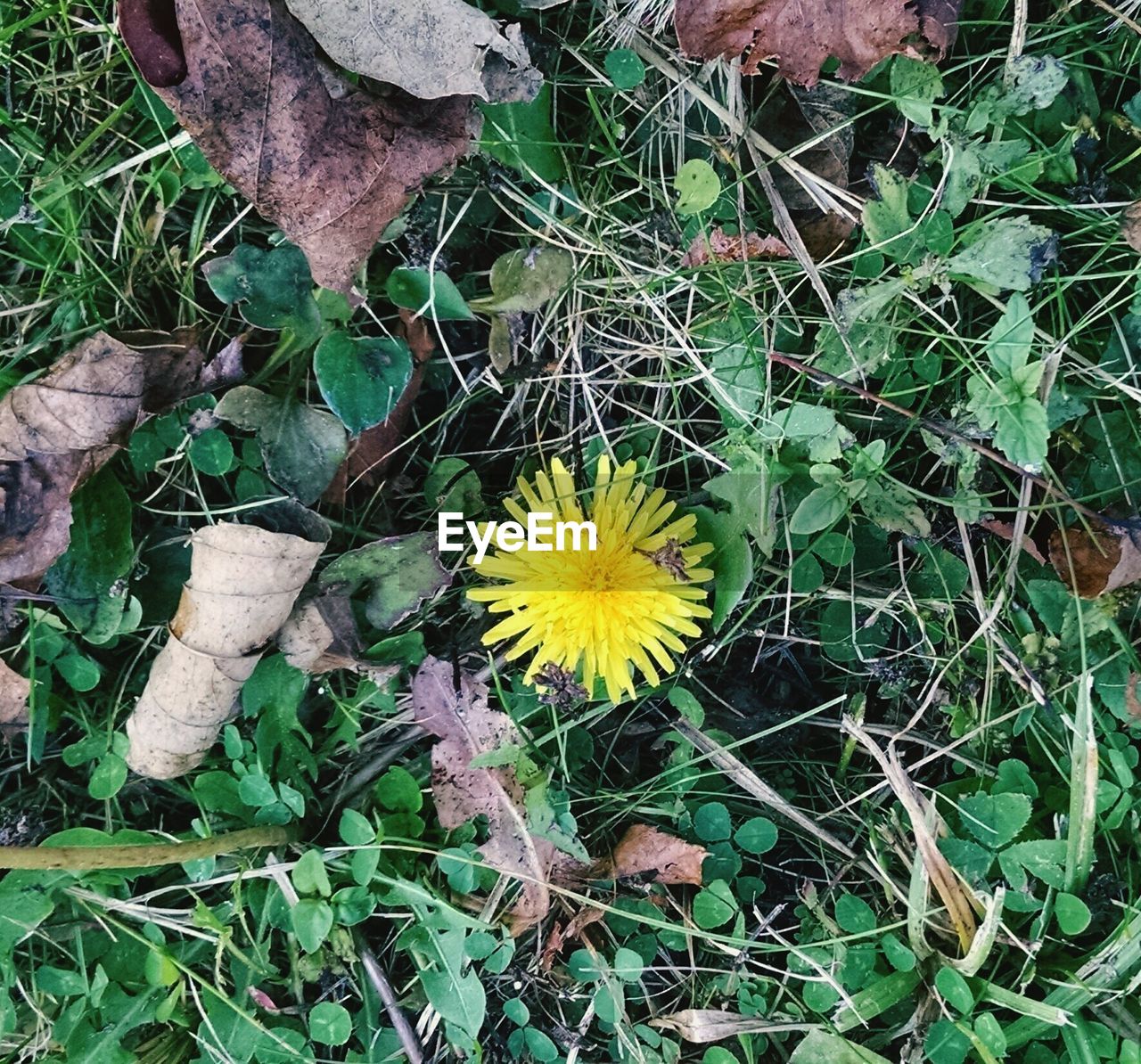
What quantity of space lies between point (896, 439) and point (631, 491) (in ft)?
1.86

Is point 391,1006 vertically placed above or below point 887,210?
below

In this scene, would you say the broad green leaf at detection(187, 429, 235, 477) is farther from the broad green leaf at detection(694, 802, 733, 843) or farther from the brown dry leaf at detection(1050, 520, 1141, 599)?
the brown dry leaf at detection(1050, 520, 1141, 599)

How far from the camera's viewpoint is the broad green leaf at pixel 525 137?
1.94m

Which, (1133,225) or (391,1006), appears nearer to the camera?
(1133,225)

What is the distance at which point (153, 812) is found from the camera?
85.7 inches

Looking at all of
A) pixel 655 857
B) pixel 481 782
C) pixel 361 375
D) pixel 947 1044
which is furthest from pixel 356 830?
pixel 947 1044

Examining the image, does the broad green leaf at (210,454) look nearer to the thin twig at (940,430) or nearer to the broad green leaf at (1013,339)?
the thin twig at (940,430)

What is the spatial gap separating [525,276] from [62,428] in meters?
0.96

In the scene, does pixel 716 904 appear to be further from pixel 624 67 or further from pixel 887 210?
pixel 624 67

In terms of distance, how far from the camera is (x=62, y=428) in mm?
1936

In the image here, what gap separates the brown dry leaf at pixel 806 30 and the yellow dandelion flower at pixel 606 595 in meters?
0.82

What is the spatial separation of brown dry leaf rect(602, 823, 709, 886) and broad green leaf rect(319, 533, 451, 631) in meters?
0.67

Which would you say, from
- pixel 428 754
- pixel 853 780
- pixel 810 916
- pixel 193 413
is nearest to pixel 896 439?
pixel 853 780

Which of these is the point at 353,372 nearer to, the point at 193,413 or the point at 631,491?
the point at 193,413
